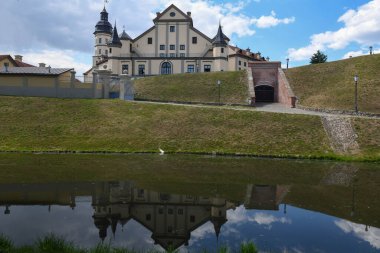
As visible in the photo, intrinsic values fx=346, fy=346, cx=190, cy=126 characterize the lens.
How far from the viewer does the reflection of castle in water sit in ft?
35.2

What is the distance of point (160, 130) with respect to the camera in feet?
109

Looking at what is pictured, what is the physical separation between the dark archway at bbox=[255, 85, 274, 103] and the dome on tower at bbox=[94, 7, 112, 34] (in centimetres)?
6599

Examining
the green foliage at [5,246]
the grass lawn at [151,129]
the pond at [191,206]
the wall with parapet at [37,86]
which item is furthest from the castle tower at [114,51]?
the green foliage at [5,246]

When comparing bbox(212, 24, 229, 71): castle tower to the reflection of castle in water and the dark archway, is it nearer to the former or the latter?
the dark archway

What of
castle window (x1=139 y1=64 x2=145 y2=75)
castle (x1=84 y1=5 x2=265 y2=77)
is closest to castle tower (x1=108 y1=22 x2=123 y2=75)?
castle (x1=84 y1=5 x2=265 y2=77)

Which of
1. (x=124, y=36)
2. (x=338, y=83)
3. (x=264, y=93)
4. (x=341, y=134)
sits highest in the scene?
(x=124, y=36)

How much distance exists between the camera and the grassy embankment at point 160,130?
1134 inches

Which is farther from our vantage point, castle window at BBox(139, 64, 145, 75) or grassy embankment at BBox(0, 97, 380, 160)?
castle window at BBox(139, 64, 145, 75)

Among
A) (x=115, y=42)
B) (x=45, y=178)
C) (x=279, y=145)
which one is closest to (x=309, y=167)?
(x=279, y=145)

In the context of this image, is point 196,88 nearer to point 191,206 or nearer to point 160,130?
point 160,130

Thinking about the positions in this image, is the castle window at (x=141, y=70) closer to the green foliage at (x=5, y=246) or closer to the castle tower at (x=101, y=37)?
the castle tower at (x=101, y=37)

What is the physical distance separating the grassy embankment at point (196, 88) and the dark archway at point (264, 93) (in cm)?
289

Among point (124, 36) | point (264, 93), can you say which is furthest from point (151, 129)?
point (124, 36)

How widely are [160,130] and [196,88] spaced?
2065 cm
